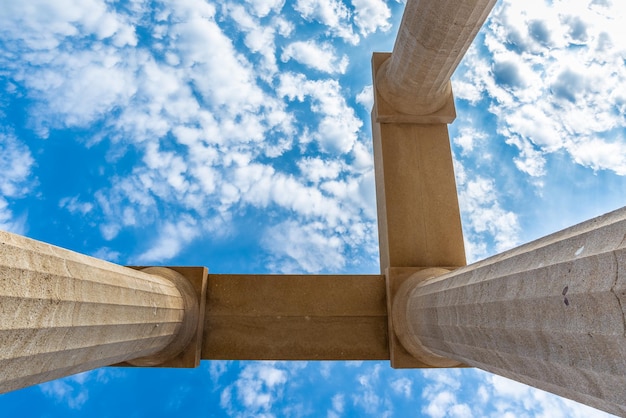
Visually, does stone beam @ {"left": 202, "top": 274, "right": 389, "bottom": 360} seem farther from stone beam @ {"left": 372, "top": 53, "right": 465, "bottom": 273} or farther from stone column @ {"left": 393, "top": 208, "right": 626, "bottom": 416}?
stone column @ {"left": 393, "top": 208, "right": 626, "bottom": 416}

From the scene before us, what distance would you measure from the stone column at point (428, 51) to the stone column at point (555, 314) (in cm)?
1126

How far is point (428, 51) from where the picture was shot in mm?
22219

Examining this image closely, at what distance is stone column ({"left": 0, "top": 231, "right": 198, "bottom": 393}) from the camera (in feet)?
28.7

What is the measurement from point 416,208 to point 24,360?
19.6 m

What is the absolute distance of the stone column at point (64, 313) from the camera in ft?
28.7

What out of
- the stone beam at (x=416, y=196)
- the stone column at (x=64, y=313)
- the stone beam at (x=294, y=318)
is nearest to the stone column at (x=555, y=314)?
the stone beam at (x=294, y=318)

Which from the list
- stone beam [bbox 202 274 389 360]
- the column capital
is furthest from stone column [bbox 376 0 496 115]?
stone beam [bbox 202 274 389 360]

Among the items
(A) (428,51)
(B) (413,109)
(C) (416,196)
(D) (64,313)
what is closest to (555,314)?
(D) (64,313)

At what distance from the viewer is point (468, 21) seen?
20.1 meters

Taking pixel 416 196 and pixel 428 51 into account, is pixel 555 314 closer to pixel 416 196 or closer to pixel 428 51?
pixel 428 51

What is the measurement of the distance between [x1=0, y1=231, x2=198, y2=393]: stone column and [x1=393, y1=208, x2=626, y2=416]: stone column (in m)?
9.93

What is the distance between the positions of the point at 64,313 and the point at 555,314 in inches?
402

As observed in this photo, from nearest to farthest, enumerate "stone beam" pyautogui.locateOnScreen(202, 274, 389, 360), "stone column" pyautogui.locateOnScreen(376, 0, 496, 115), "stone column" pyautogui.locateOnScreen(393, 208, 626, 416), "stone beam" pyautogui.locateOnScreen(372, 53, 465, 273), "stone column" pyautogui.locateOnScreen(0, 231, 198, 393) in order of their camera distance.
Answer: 1. "stone column" pyautogui.locateOnScreen(393, 208, 626, 416)
2. "stone column" pyautogui.locateOnScreen(0, 231, 198, 393)
3. "stone column" pyautogui.locateOnScreen(376, 0, 496, 115)
4. "stone beam" pyautogui.locateOnScreen(202, 274, 389, 360)
5. "stone beam" pyautogui.locateOnScreen(372, 53, 465, 273)

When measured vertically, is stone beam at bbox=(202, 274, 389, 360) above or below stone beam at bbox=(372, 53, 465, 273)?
below
